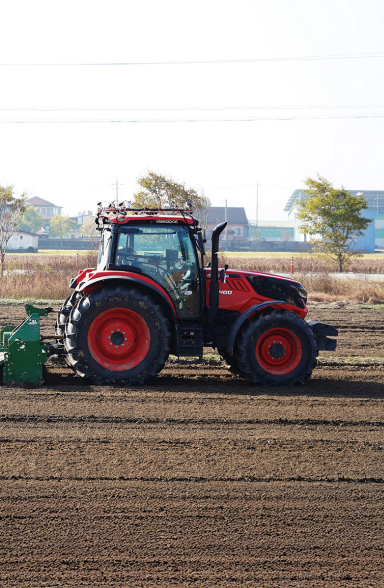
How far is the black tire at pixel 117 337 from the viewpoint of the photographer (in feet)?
24.1

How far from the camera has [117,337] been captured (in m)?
7.49

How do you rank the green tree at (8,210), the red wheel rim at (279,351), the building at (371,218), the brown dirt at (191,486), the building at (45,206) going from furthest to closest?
the building at (45,206), the building at (371,218), the green tree at (8,210), the red wheel rim at (279,351), the brown dirt at (191,486)

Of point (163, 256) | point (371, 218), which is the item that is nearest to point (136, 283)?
point (163, 256)

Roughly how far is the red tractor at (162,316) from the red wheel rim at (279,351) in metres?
0.01

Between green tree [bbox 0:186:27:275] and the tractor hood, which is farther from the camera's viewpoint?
green tree [bbox 0:186:27:275]

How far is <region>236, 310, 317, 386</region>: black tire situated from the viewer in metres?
7.54

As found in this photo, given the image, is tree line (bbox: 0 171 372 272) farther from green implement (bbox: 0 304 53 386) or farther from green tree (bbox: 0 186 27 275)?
green implement (bbox: 0 304 53 386)

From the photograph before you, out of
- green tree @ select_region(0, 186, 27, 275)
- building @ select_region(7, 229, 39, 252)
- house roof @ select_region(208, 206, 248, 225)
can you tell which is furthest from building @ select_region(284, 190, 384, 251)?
green tree @ select_region(0, 186, 27, 275)

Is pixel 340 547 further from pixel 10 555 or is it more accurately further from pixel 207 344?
pixel 207 344

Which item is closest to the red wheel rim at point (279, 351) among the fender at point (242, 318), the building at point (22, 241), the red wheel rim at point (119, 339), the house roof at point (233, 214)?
the fender at point (242, 318)

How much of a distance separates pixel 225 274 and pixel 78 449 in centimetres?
321

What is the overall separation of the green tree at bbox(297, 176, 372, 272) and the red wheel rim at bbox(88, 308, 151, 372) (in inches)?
788

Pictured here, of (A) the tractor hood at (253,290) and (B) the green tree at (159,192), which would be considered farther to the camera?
(B) the green tree at (159,192)

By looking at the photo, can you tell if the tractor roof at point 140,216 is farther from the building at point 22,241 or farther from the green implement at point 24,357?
the building at point 22,241
